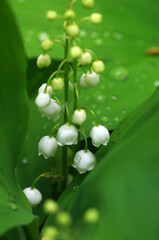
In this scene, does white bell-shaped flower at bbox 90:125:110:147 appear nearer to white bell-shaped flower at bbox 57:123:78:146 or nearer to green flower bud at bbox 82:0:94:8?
white bell-shaped flower at bbox 57:123:78:146

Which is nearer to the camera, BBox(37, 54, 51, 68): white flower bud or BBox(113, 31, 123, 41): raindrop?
BBox(37, 54, 51, 68): white flower bud

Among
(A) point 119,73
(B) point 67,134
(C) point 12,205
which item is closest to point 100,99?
(A) point 119,73

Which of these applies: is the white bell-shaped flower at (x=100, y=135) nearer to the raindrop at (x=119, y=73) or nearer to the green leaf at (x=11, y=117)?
the green leaf at (x=11, y=117)

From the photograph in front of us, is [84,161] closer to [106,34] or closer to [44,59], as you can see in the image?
[44,59]

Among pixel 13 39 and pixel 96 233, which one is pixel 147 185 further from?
pixel 13 39

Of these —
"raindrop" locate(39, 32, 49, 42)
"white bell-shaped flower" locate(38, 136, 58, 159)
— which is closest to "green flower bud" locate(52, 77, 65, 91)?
"white bell-shaped flower" locate(38, 136, 58, 159)

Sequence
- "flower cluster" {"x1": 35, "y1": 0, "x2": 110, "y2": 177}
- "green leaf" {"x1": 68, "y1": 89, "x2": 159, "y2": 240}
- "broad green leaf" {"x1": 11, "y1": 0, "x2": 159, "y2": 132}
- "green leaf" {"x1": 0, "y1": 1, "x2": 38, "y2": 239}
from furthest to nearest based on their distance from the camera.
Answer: "broad green leaf" {"x1": 11, "y1": 0, "x2": 159, "y2": 132}, "flower cluster" {"x1": 35, "y1": 0, "x2": 110, "y2": 177}, "green leaf" {"x1": 0, "y1": 1, "x2": 38, "y2": 239}, "green leaf" {"x1": 68, "y1": 89, "x2": 159, "y2": 240}

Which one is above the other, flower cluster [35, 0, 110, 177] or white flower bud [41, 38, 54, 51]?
white flower bud [41, 38, 54, 51]
